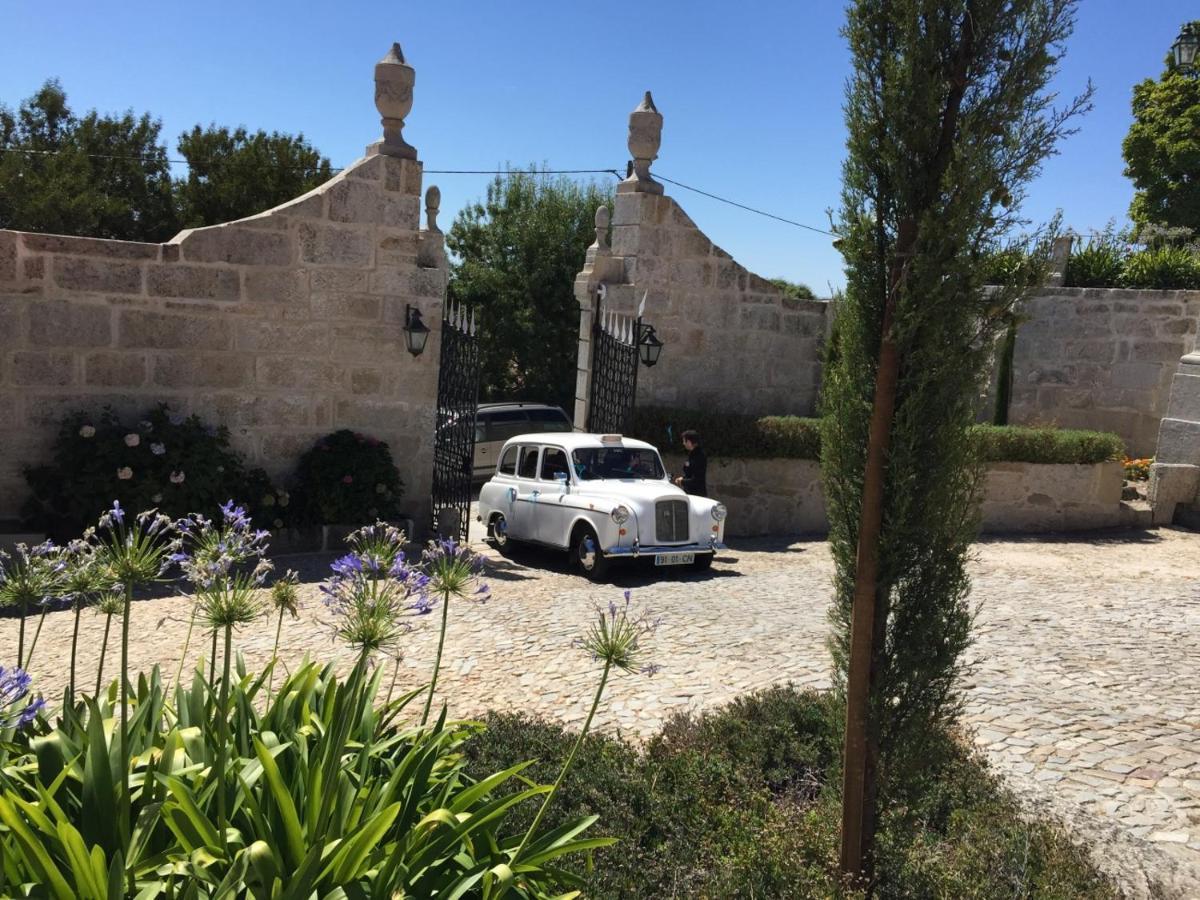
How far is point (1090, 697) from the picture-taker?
5.91m

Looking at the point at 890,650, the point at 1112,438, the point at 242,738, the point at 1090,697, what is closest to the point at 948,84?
the point at 890,650

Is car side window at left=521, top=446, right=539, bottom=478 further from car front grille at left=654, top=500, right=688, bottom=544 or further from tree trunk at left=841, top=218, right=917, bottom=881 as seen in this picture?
tree trunk at left=841, top=218, right=917, bottom=881

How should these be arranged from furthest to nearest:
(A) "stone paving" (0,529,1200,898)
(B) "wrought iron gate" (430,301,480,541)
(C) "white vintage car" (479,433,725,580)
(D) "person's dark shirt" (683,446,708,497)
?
(D) "person's dark shirt" (683,446,708,497)
(B) "wrought iron gate" (430,301,480,541)
(C) "white vintage car" (479,433,725,580)
(A) "stone paving" (0,529,1200,898)

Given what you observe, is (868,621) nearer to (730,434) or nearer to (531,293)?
(730,434)

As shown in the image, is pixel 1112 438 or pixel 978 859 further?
pixel 1112 438

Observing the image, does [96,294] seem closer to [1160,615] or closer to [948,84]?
[948,84]

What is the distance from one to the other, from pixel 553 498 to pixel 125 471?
12.8ft

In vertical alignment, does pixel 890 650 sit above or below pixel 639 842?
above

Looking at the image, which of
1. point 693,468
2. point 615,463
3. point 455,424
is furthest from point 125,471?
point 693,468

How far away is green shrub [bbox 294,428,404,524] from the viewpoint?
953cm

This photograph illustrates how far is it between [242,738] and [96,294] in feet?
22.5

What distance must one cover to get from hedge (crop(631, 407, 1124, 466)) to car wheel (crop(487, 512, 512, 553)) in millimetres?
2175

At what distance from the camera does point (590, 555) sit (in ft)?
31.3

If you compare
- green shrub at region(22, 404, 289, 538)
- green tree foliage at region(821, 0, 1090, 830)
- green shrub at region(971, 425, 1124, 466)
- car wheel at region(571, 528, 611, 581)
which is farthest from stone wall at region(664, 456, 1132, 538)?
green tree foliage at region(821, 0, 1090, 830)
